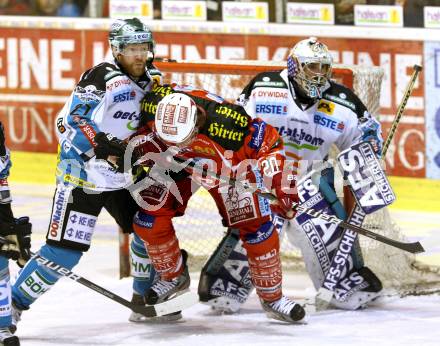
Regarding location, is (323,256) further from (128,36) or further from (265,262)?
(128,36)

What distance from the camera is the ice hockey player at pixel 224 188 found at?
19.3ft

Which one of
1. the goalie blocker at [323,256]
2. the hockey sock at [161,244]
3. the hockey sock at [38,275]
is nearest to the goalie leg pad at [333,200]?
the goalie blocker at [323,256]

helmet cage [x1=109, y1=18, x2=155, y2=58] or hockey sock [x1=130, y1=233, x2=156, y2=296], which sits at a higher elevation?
helmet cage [x1=109, y1=18, x2=155, y2=58]

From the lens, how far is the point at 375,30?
9.18 metres

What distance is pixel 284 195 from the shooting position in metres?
5.92

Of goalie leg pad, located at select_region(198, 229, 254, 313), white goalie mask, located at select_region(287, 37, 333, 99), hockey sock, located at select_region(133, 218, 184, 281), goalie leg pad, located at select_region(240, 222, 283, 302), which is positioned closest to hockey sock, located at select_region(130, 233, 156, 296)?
hockey sock, located at select_region(133, 218, 184, 281)

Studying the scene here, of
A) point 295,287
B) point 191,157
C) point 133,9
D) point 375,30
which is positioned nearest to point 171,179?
point 191,157

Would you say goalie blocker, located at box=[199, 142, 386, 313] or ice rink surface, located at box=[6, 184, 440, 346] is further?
goalie blocker, located at box=[199, 142, 386, 313]

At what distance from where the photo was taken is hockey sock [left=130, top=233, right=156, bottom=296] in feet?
20.5

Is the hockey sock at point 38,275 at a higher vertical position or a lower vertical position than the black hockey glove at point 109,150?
lower

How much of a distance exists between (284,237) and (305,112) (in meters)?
1.23

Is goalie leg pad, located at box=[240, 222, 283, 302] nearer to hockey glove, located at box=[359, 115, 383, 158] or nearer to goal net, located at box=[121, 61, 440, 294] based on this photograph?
hockey glove, located at box=[359, 115, 383, 158]

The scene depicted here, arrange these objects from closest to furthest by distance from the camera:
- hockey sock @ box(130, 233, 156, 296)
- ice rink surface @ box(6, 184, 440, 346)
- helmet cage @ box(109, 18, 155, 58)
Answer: ice rink surface @ box(6, 184, 440, 346) < helmet cage @ box(109, 18, 155, 58) < hockey sock @ box(130, 233, 156, 296)

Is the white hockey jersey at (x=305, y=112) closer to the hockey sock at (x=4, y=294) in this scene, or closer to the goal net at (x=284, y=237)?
the goal net at (x=284, y=237)
